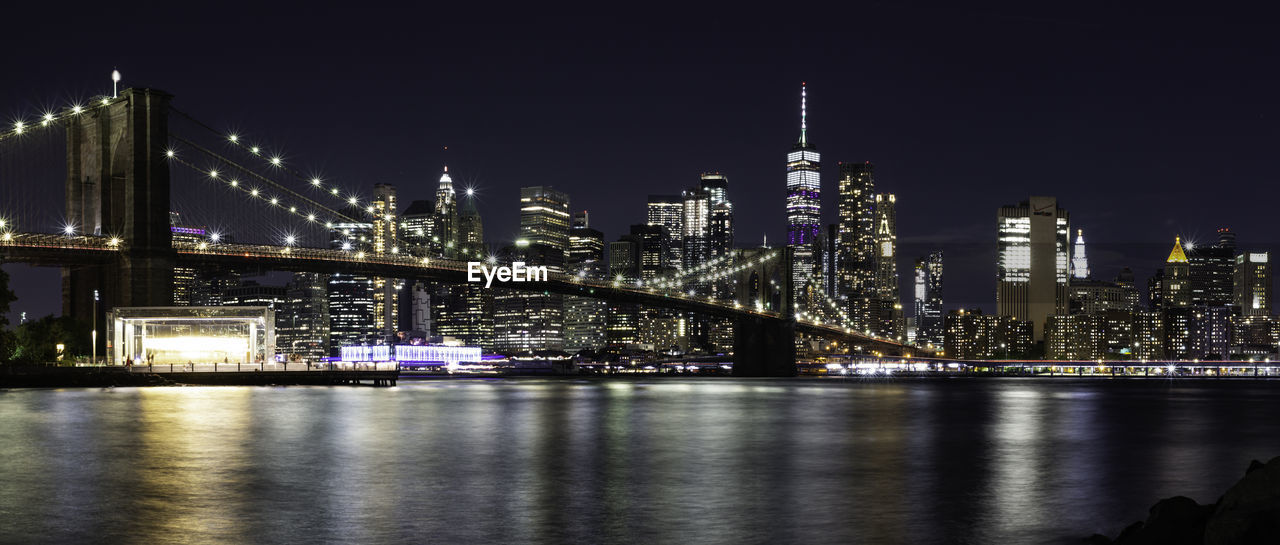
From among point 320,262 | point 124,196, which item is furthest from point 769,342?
point 124,196

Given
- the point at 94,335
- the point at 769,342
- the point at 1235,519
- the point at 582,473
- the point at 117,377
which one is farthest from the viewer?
the point at 769,342

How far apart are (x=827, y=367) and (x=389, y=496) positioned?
173m

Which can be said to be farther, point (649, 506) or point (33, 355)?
point (33, 355)

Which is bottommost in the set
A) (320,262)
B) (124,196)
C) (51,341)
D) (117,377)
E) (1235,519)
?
(117,377)

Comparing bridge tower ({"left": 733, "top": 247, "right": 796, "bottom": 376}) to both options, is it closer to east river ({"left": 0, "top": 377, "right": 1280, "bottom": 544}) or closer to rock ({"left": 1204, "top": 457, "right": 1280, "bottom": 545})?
east river ({"left": 0, "top": 377, "right": 1280, "bottom": 544})

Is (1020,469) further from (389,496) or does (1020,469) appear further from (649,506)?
(389,496)

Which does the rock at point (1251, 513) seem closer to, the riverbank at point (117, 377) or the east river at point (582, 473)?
the east river at point (582, 473)

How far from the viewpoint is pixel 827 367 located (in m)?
193

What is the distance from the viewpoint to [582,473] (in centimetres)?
2816

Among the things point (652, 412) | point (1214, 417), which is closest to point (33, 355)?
point (652, 412)

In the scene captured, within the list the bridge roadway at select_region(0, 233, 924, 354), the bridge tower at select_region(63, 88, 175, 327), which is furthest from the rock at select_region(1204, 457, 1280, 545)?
the bridge tower at select_region(63, 88, 175, 327)

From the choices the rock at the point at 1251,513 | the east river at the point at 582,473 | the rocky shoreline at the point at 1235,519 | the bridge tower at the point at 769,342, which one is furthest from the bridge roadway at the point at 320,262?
the rock at the point at 1251,513

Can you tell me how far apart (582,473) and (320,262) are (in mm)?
59385

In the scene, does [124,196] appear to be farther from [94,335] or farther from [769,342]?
[769,342]
